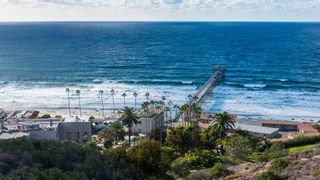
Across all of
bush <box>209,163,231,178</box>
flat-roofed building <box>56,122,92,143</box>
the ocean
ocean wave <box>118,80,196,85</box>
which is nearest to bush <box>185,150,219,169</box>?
bush <box>209,163,231,178</box>

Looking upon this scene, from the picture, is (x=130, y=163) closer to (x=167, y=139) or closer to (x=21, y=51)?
(x=167, y=139)

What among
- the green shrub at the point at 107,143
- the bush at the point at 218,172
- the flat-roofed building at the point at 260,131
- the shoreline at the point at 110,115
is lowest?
the shoreline at the point at 110,115

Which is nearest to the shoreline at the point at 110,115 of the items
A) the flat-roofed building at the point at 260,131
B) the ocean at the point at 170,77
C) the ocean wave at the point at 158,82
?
the ocean at the point at 170,77

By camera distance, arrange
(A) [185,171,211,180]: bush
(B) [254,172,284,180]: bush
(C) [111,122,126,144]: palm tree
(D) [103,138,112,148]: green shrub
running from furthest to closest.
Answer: (C) [111,122,126,144]: palm tree < (D) [103,138,112,148]: green shrub < (A) [185,171,211,180]: bush < (B) [254,172,284,180]: bush

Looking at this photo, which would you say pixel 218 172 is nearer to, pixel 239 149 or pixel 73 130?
pixel 239 149

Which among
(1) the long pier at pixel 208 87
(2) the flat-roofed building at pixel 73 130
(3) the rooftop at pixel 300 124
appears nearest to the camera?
(2) the flat-roofed building at pixel 73 130

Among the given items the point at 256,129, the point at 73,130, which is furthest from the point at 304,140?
the point at 73,130

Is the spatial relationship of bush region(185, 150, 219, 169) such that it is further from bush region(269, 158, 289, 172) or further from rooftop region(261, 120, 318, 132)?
rooftop region(261, 120, 318, 132)

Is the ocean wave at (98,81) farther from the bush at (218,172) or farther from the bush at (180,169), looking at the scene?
the bush at (218,172)
